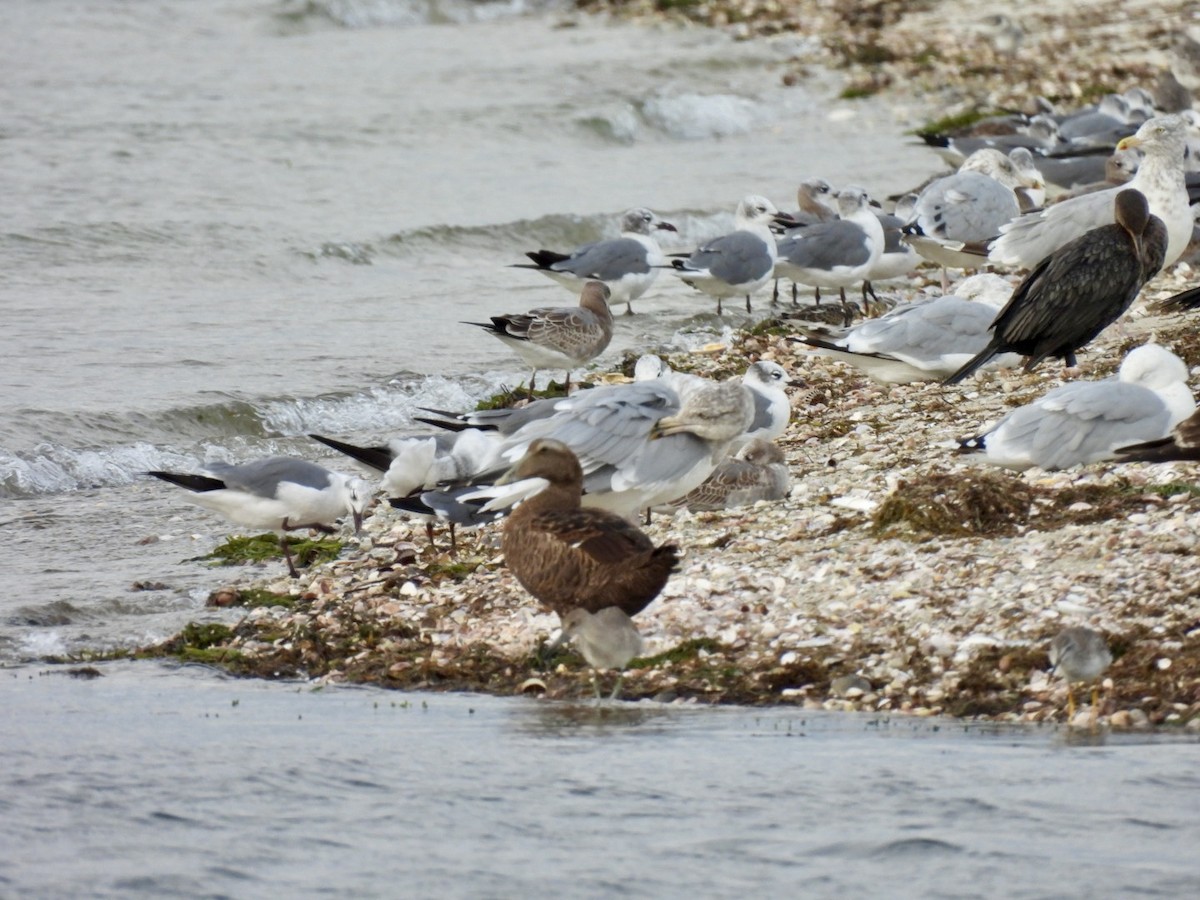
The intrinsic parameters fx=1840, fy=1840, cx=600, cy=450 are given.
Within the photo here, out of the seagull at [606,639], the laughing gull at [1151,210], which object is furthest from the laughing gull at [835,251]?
the seagull at [606,639]

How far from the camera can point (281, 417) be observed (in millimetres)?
11844

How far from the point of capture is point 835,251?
13.2 meters

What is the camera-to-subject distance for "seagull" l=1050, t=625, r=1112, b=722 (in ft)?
17.5

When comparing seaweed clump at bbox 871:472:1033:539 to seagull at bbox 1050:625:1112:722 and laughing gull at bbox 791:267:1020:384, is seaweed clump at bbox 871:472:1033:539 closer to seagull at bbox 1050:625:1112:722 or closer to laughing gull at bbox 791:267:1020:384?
seagull at bbox 1050:625:1112:722

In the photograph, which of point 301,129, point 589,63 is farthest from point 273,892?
point 589,63

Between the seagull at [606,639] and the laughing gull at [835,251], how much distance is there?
7.60 metres

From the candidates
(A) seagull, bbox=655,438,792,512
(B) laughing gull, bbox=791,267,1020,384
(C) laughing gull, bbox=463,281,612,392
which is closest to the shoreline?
(A) seagull, bbox=655,438,792,512

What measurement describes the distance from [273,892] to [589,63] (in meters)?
25.8

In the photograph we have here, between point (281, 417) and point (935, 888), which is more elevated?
point (935, 888)

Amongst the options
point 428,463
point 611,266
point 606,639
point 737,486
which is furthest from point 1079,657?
point 611,266

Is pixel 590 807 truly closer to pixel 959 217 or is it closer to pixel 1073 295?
pixel 1073 295

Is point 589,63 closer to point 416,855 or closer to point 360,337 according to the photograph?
point 360,337

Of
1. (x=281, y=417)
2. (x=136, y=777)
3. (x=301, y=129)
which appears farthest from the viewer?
(x=301, y=129)

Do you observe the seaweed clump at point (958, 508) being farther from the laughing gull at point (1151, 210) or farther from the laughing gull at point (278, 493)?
the laughing gull at point (1151, 210)
